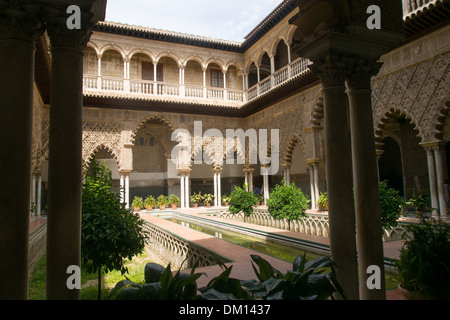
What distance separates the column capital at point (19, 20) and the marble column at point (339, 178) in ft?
8.81

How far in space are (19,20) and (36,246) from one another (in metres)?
8.24

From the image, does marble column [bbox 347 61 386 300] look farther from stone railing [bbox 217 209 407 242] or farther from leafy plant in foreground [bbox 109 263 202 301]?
stone railing [bbox 217 209 407 242]

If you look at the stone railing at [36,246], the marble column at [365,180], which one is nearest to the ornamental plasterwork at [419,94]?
the marble column at [365,180]

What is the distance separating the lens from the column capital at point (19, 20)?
8.18 feet

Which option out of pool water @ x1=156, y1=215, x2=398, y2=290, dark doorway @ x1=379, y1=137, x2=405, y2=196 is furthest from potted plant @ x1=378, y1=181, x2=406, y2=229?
dark doorway @ x1=379, y1=137, x2=405, y2=196

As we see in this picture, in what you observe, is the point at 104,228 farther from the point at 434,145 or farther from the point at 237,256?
the point at 434,145

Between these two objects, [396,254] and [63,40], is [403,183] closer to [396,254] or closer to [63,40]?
[396,254]

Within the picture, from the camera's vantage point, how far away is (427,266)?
2781 millimetres

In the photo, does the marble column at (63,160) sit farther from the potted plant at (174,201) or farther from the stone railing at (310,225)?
the potted plant at (174,201)

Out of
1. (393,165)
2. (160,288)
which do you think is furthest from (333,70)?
(393,165)

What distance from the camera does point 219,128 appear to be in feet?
62.5

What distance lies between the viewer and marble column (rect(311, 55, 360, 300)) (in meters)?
2.95

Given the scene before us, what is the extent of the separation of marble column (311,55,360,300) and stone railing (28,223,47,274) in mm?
7284
